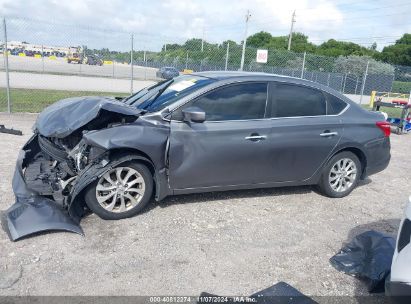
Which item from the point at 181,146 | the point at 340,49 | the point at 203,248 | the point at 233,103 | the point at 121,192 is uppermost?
the point at 340,49

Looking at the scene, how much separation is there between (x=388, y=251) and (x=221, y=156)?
77.1 inches

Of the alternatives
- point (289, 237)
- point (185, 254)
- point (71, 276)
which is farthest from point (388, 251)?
point (71, 276)

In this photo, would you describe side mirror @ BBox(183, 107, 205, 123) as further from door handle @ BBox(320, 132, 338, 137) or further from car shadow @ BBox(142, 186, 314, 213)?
door handle @ BBox(320, 132, 338, 137)

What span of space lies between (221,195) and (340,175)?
5.64 feet

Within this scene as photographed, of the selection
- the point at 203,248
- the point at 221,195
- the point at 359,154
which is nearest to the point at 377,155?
the point at 359,154

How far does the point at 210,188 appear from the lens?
4.48m

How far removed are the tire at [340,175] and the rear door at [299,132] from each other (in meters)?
0.21

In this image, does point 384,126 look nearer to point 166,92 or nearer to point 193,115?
point 193,115

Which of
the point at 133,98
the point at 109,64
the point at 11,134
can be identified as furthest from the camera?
the point at 109,64

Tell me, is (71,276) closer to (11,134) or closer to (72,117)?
(72,117)

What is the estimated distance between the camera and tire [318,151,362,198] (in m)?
5.16

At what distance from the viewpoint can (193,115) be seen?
13.3 feet

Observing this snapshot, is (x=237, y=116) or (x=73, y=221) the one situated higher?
(x=237, y=116)

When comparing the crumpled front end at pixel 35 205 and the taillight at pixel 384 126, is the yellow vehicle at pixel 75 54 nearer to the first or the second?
the crumpled front end at pixel 35 205
